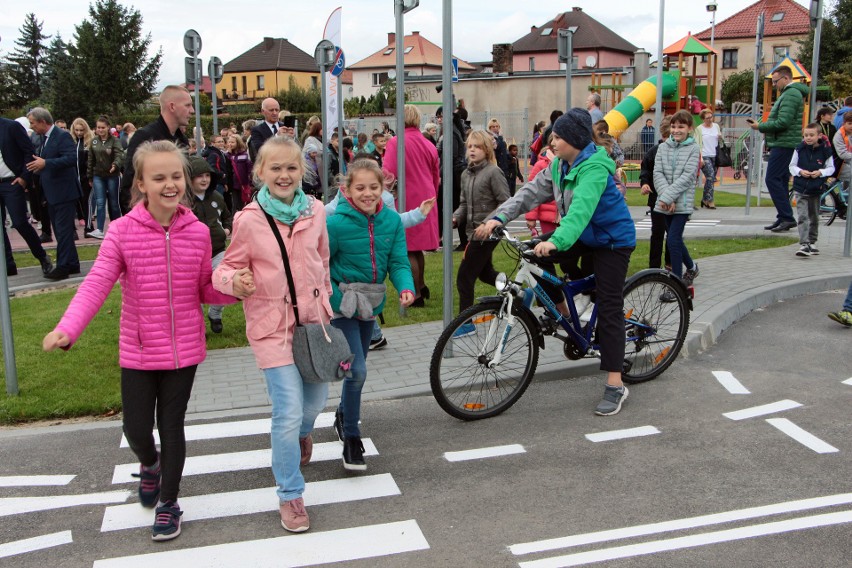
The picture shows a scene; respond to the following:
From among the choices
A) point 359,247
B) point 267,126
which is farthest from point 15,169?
point 359,247

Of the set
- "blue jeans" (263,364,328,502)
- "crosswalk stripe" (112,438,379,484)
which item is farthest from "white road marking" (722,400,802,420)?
"blue jeans" (263,364,328,502)

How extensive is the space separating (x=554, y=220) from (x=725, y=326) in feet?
6.21

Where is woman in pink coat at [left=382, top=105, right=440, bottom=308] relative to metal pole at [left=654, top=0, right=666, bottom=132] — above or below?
below

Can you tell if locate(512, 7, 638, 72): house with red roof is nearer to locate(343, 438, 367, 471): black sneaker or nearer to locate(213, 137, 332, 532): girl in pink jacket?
locate(343, 438, 367, 471): black sneaker

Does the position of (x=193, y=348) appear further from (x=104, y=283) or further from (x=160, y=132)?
(x=160, y=132)

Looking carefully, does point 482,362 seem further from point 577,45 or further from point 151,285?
point 577,45

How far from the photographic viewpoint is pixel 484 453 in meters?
5.14

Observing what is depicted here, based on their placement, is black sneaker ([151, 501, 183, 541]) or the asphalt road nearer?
the asphalt road

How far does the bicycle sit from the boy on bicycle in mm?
118

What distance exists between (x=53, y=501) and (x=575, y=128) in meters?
3.82

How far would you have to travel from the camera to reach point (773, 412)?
18.9 feet

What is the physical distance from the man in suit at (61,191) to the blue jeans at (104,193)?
4.04 metres

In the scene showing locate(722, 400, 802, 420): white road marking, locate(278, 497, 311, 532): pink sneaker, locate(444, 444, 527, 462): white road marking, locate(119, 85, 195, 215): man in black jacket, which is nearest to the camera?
locate(278, 497, 311, 532): pink sneaker

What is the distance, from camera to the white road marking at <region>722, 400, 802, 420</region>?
18.8 feet
